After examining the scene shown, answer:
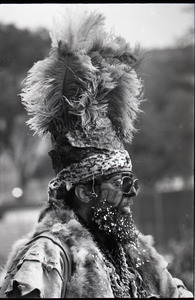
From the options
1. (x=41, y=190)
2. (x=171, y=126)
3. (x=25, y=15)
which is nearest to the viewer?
(x=25, y=15)

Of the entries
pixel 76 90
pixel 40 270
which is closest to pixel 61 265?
pixel 40 270

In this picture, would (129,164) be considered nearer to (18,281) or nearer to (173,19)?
(18,281)

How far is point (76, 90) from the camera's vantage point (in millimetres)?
2520

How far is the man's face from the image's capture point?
249 centimetres

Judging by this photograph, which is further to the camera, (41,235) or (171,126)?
(171,126)

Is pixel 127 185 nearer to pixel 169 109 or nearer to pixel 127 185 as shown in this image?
pixel 127 185

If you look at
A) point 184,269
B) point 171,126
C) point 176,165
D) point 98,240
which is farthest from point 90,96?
point 176,165

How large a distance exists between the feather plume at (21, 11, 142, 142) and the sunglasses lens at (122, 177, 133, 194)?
0.26 meters

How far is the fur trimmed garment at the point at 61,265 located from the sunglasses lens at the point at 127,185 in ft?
0.93

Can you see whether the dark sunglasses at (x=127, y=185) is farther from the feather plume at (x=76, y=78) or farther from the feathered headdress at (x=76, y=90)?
the feather plume at (x=76, y=78)

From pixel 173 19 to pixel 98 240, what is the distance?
2352 millimetres

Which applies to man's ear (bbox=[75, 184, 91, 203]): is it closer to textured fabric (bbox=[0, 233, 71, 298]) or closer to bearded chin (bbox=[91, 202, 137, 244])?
bearded chin (bbox=[91, 202, 137, 244])

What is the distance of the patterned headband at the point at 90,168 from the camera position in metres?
2.46

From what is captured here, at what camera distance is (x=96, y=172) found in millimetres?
2459
